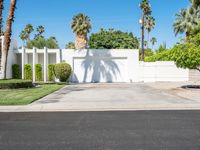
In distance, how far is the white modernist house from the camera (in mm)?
38909

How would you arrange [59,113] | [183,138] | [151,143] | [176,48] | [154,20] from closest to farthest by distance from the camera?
[151,143] → [183,138] → [59,113] → [176,48] → [154,20]

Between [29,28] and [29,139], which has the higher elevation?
[29,28]

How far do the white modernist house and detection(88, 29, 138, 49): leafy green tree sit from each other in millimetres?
22342

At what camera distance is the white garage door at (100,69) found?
39.0 meters

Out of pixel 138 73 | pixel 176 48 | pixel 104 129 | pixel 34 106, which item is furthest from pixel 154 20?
pixel 104 129

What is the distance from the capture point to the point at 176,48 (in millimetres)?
26422

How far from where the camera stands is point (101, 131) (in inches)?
390

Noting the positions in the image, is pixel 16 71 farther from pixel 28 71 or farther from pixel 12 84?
pixel 12 84

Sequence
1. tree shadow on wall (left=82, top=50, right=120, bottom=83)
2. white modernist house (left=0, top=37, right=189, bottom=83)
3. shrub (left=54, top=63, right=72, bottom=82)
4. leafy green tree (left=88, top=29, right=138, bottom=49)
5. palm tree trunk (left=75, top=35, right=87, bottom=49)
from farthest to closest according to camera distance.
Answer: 1. leafy green tree (left=88, top=29, right=138, bottom=49)
2. palm tree trunk (left=75, top=35, right=87, bottom=49)
3. tree shadow on wall (left=82, top=50, right=120, bottom=83)
4. white modernist house (left=0, top=37, right=189, bottom=83)
5. shrub (left=54, top=63, right=72, bottom=82)

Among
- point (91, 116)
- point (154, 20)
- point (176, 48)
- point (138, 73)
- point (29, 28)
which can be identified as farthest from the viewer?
point (29, 28)

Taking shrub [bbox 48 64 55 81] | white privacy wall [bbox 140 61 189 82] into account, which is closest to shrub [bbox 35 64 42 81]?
shrub [bbox 48 64 55 81]

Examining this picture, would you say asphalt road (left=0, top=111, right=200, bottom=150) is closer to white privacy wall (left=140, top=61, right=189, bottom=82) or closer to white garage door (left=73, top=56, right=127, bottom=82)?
white garage door (left=73, top=56, right=127, bottom=82)

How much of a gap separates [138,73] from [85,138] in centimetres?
3114

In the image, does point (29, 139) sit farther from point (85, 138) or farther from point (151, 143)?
point (151, 143)
